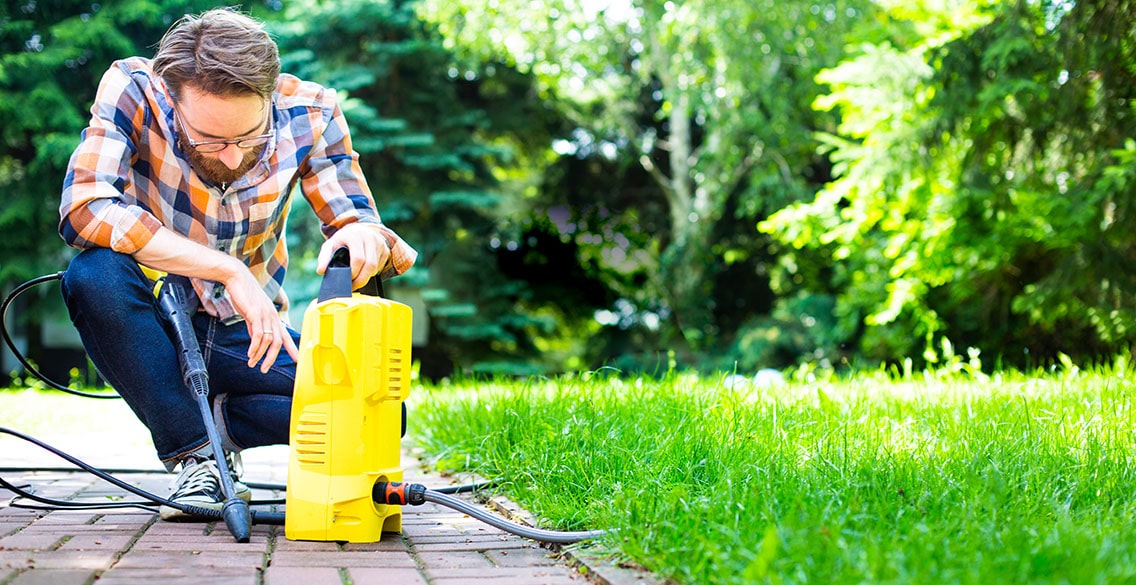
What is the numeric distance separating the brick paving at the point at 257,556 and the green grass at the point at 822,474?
0.15 m

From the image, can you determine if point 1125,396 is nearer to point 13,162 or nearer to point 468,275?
point 468,275

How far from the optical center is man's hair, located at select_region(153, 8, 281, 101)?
7.70 feet

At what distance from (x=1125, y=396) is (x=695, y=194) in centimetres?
1136

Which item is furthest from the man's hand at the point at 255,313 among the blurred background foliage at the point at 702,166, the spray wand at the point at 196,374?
the blurred background foliage at the point at 702,166

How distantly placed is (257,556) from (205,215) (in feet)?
3.26

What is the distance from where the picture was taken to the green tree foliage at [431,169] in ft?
40.6

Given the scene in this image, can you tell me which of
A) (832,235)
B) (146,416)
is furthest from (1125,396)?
(832,235)

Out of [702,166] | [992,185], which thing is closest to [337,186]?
[992,185]

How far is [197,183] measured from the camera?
261 centimetres

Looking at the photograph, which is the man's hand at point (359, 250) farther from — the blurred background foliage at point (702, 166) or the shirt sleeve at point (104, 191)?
the blurred background foliage at point (702, 166)

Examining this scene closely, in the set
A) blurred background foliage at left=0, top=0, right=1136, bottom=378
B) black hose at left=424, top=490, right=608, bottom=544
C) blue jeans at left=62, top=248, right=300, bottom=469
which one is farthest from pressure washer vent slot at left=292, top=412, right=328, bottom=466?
blurred background foliage at left=0, top=0, right=1136, bottom=378

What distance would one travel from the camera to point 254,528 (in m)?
2.34

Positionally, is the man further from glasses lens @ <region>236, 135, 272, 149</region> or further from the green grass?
the green grass

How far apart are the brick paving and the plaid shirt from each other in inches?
24.4
